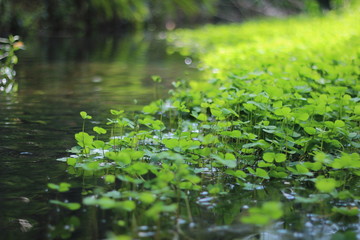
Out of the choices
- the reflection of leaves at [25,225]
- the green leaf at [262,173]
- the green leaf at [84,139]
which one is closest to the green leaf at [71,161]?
the green leaf at [84,139]

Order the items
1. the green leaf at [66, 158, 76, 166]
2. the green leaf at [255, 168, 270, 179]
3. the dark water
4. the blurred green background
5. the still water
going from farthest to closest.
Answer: the blurred green background, the green leaf at [66, 158, 76, 166], the green leaf at [255, 168, 270, 179], the dark water, the still water

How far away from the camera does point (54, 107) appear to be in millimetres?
5648

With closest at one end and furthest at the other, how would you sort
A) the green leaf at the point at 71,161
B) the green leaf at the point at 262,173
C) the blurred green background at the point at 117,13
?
1. the green leaf at the point at 262,173
2. the green leaf at the point at 71,161
3. the blurred green background at the point at 117,13

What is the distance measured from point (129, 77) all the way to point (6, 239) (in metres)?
5.73

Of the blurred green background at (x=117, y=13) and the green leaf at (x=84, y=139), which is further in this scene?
the blurred green background at (x=117, y=13)

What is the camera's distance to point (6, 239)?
8.06ft

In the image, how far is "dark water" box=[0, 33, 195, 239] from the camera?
2.70 metres

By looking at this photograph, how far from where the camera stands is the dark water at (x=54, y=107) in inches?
106

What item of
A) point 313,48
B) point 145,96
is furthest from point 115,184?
point 313,48

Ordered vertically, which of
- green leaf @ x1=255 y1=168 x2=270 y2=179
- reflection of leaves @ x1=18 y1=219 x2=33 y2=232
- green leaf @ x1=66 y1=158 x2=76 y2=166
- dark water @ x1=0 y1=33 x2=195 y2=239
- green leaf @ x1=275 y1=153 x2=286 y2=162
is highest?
green leaf @ x1=275 y1=153 x2=286 y2=162

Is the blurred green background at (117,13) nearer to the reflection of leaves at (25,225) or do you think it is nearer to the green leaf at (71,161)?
the green leaf at (71,161)

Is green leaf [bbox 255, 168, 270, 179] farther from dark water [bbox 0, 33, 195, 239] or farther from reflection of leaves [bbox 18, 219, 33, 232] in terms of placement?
reflection of leaves [bbox 18, 219, 33, 232]

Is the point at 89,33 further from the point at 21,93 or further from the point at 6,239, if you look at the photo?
the point at 6,239

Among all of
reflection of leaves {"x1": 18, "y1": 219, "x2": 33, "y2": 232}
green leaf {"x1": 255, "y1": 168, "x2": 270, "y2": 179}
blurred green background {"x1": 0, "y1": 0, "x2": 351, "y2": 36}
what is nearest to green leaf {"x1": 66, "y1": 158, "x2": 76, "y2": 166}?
reflection of leaves {"x1": 18, "y1": 219, "x2": 33, "y2": 232}
